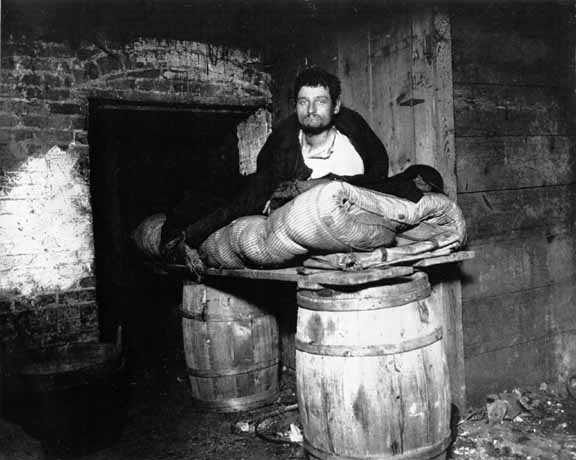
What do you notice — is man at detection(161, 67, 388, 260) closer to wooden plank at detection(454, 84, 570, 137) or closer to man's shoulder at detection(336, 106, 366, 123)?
man's shoulder at detection(336, 106, 366, 123)

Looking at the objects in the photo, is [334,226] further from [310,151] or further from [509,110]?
[509,110]

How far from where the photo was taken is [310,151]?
2.84 meters

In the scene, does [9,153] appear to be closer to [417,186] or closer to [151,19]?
[151,19]

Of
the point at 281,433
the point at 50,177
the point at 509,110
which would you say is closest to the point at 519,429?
the point at 281,433

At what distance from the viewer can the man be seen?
8.68 ft

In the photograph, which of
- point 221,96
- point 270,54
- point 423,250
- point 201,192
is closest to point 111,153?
point 221,96

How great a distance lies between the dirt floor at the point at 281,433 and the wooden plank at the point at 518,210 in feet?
3.35

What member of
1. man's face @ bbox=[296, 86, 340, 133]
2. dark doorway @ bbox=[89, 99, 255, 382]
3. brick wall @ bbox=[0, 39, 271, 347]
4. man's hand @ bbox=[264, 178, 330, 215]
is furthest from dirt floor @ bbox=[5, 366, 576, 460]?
man's face @ bbox=[296, 86, 340, 133]

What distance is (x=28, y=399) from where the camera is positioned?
2.67 m

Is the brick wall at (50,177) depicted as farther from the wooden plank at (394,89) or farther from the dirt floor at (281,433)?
the wooden plank at (394,89)

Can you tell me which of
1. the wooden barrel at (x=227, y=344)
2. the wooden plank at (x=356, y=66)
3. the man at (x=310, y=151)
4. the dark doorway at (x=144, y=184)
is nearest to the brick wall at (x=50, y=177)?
the dark doorway at (x=144, y=184)

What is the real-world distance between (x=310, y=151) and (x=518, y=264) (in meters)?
1.49

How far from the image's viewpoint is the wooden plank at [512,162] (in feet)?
9.41

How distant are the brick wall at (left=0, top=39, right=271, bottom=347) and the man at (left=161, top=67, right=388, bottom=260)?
1.22 m
